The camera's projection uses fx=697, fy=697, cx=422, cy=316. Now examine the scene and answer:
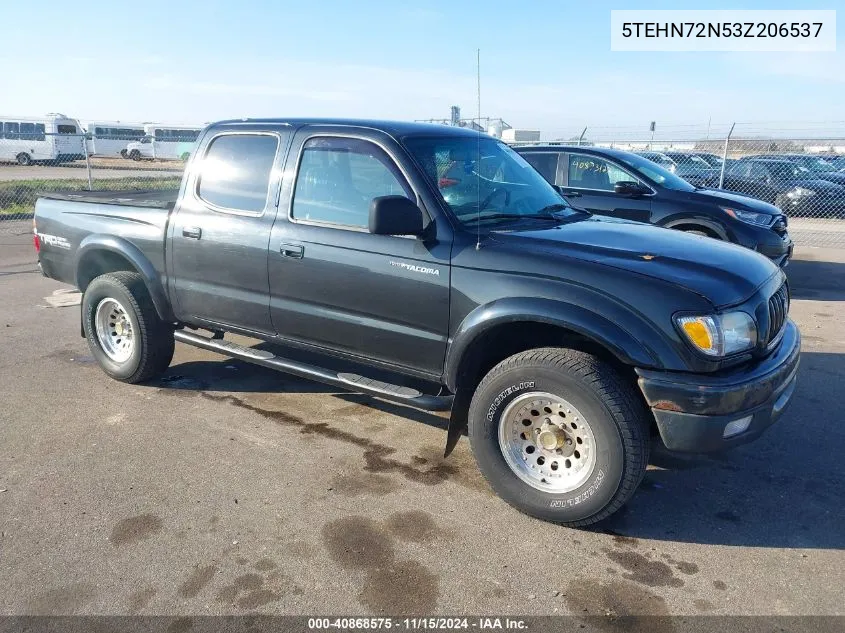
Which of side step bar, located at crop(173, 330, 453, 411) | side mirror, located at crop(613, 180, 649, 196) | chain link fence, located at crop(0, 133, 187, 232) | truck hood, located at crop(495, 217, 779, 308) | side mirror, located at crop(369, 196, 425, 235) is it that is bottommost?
side step bar, located at crop(173, 330, 453, 411)

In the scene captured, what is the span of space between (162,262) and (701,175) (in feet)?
52.5

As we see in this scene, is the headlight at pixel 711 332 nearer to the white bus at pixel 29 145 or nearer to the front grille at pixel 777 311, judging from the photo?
the front grille at pixel 777 311

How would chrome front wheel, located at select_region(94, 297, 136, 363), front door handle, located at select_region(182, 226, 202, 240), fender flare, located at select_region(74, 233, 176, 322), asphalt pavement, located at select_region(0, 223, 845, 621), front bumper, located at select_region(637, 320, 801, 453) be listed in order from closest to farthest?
asphalt pavement, located at select_region(0, 223, 845, 621)
front bumper, located at select_region(637, 320, 801, 453)
front door handle, located at select_region(182, 226, 202, 240)
fender flare, located at select_region(74, 233, 176, 322)
chrome front wheel, located at select_region(94, 297, 136, 363)

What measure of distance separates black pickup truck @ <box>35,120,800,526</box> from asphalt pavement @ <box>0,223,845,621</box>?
1.21 ft

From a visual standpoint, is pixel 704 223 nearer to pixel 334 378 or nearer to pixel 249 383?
pixel 249 383

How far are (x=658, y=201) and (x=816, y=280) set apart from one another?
3.09 meters

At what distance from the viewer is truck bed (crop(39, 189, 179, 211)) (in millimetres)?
5152

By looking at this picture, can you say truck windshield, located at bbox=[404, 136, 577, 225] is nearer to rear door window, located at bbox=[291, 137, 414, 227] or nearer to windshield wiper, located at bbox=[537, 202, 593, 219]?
windshield wiper, located at bbox=[537, 202, 593, 219]

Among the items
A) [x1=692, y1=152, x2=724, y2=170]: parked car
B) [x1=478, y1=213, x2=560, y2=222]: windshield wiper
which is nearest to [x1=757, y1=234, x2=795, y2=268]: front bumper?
[x1=478, y1=213, x2=560, y2=222]: windshield wiper

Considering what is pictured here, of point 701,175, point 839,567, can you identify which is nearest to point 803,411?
point 839,567

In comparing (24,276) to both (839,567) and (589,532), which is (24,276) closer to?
(589,532)

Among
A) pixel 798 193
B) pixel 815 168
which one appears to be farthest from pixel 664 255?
pixel 815 168

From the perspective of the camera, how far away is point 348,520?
3.50m

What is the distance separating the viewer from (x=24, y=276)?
9.56 metres
